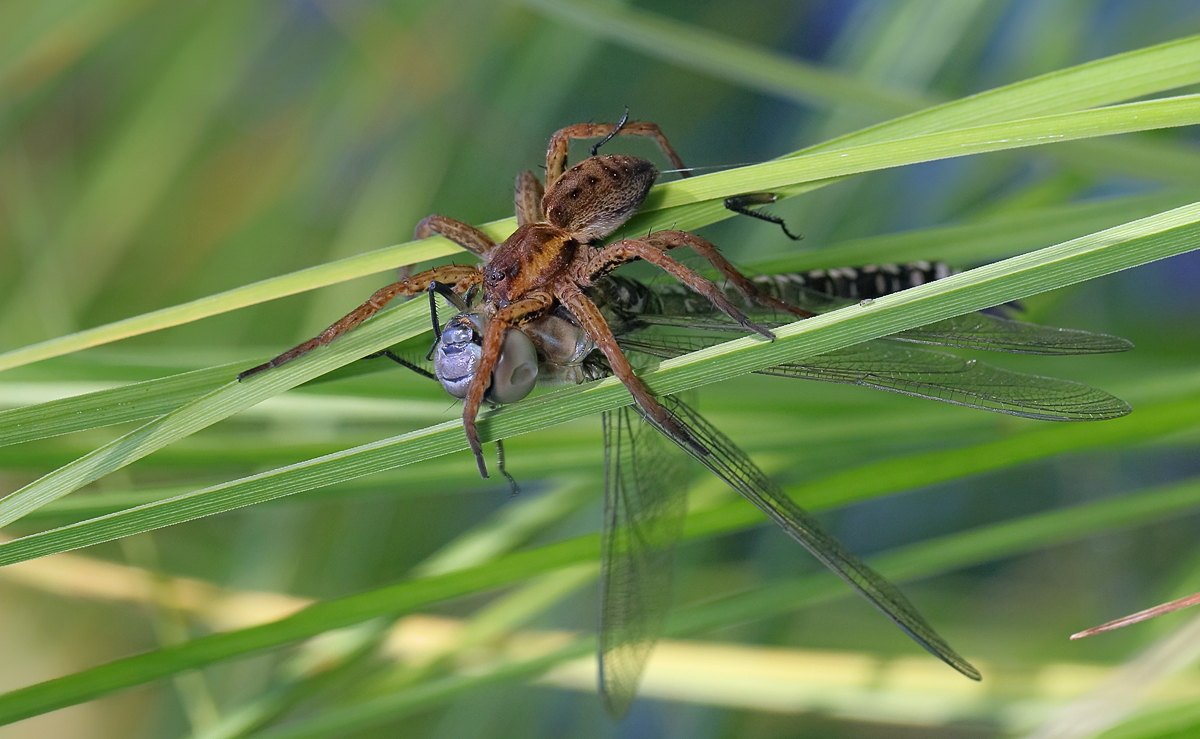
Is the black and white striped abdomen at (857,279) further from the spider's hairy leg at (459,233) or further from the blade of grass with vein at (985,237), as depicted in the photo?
the spider's hairy leg at (459,233)

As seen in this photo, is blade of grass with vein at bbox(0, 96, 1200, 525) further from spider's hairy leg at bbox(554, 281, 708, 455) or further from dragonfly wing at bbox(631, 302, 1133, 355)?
dragonfly wing at bbox(631, 302, 1133, 355)

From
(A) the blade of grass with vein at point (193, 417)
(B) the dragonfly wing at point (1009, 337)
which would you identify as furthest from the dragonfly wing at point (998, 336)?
(A) the blade of grass with vein at point (193, 417)

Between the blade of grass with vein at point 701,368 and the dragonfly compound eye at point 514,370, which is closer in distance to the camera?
the blade of grass with vein at point 701,368

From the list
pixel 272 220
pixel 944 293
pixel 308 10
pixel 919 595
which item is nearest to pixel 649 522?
pixel 944 293

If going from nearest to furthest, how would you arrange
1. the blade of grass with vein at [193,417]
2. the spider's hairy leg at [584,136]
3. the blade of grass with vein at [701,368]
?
the blade of grass with vein at [701,368] → the blade of grass with vein at [193,417] → the spider's hairy leg at [584,136]

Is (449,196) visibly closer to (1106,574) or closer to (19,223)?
(19,223)

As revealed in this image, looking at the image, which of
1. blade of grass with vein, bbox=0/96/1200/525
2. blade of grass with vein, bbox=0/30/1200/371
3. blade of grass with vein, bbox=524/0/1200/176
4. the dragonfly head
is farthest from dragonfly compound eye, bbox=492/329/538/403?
blade of grass with vein, bbox=524/0/1200/176

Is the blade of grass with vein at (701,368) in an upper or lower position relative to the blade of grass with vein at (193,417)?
lower
